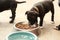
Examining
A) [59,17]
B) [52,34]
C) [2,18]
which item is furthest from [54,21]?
[2,18]

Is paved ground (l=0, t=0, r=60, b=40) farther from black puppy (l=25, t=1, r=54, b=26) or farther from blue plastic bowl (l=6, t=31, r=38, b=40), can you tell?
blue plastic bowl (l=6, t=31, r=38, b=40)

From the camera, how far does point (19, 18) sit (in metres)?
2.86

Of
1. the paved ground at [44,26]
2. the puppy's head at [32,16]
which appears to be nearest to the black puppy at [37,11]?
the puppy's head at [32,16]

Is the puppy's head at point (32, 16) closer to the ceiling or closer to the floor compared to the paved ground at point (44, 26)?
closer to the ceiling

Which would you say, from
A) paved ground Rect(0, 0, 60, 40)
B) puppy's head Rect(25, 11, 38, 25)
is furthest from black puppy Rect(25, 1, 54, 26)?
paved ground Rect(0, 0, 60, 40)

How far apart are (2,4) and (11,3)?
→ 0.13 m

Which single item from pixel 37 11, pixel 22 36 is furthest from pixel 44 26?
pixel 22 36

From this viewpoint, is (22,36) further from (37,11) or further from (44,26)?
(44,26)

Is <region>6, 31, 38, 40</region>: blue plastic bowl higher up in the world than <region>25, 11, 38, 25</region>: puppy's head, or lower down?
lower down

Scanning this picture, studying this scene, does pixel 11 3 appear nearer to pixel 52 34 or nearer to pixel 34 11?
pixel 34 11

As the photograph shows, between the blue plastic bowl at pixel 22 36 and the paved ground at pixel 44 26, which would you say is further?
the paved ground at pixel 44 26

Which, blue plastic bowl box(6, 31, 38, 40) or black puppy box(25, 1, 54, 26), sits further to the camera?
black puppy box(25, 1, 54, 26)

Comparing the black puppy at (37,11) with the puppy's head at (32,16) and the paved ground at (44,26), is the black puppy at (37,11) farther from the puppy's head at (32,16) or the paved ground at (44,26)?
the paved ground at (44,26)

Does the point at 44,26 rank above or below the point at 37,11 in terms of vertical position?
below
